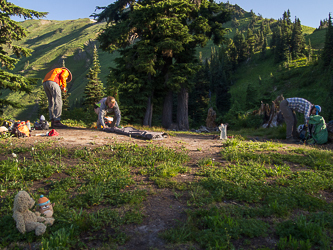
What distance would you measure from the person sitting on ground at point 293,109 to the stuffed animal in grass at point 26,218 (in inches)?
392

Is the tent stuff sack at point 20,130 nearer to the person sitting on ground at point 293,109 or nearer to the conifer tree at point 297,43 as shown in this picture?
the person sitting on ground at point 293,109

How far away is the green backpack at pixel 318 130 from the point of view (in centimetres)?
894

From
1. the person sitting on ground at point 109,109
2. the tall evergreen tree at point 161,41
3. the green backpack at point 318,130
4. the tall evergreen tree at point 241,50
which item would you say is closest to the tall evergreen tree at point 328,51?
the tall evergreen tree at point 241,50

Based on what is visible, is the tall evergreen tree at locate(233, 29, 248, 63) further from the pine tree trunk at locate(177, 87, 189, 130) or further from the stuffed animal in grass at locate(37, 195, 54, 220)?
the stuffed animal in grass at locate(37, 195, 54, 220)

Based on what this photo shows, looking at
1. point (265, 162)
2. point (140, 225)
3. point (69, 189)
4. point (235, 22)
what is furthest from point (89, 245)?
point (235, 22)

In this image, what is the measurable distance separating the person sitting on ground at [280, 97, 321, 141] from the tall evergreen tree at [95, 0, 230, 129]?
663 cm

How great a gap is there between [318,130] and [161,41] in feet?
33.4

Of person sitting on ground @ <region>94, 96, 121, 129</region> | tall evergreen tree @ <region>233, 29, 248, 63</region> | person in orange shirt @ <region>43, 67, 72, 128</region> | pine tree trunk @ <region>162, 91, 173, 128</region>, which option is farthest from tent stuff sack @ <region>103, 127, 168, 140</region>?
tall evergreen tree @ <region>233, 29, 248, 63</region>

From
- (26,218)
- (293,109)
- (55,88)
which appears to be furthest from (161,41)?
(26,218)

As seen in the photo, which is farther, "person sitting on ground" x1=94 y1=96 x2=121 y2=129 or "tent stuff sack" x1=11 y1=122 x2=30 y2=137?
"person sitting on ground" x1=94 y1=96 x2=121 y2=129

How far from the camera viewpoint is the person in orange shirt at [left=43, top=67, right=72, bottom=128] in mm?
9641

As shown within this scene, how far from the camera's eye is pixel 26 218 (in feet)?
9.11

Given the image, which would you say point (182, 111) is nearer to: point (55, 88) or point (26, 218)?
point (55, 88)

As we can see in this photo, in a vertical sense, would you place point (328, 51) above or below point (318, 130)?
above
